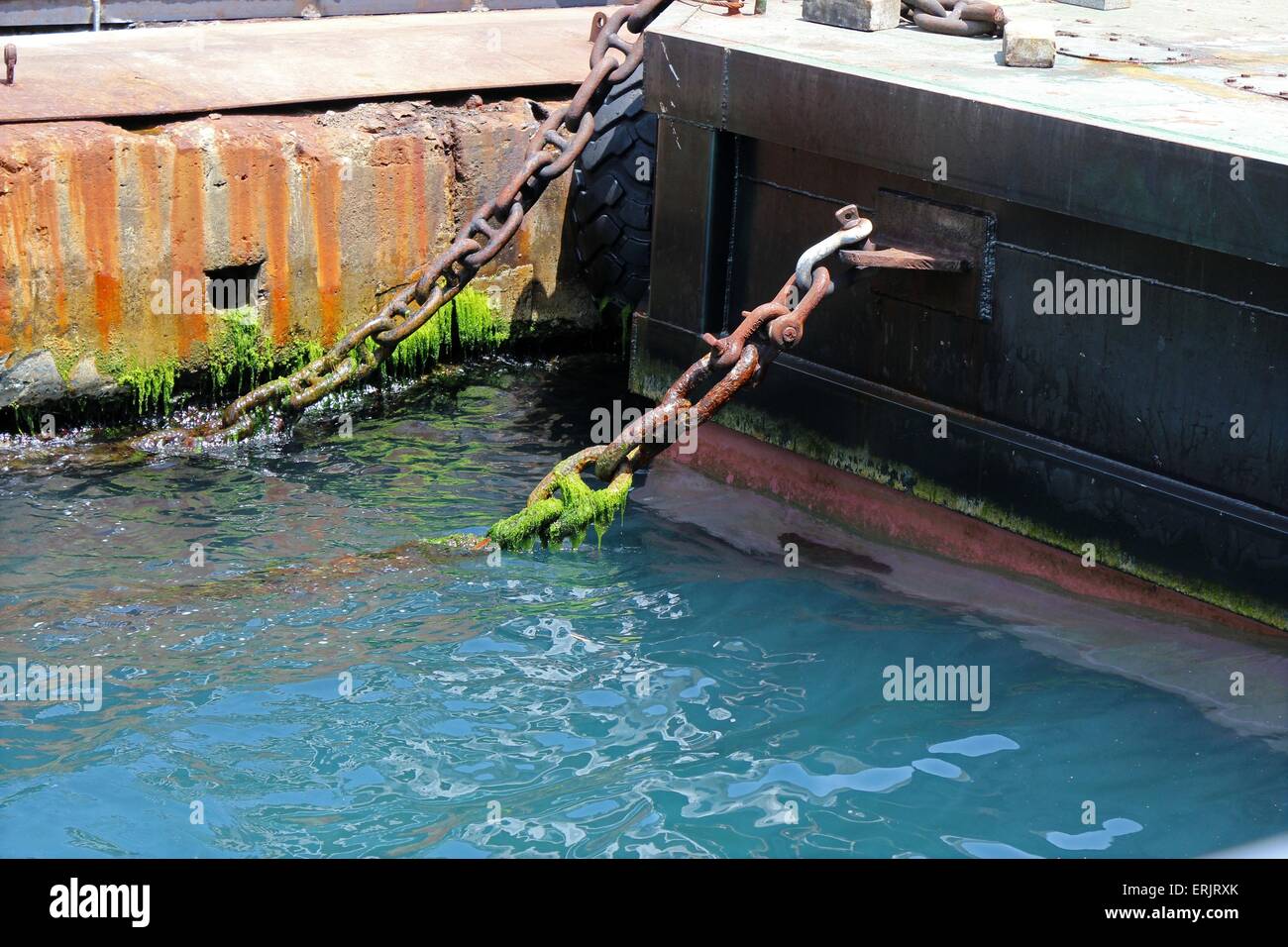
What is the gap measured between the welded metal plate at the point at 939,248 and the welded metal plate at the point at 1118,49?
0.98 m

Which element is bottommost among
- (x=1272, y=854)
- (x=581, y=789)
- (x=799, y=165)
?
(x=581, y=789)

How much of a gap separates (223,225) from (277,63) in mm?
954

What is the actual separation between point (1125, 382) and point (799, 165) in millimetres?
1466

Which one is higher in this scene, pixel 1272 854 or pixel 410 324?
pixel 1272 854

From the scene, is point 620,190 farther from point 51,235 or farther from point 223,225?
point 51,235

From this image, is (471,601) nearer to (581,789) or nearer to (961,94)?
(581,789)

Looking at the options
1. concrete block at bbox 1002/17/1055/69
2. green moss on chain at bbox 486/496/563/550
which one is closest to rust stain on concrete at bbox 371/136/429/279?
green moss on chain at bbox 486/496/563/550

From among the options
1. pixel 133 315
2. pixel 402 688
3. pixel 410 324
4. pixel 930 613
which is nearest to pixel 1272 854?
pixel 402 688

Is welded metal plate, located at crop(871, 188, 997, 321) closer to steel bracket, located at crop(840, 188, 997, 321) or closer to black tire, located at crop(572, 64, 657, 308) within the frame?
steel bracket, located at crop(840, 188, 997, 321)

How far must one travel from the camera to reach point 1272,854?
4.74 ft

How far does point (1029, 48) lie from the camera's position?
5.23 m

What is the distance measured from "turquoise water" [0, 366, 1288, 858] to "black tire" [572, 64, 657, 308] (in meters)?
1.34

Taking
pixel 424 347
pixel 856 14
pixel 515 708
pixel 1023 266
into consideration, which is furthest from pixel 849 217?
pixel 424 347

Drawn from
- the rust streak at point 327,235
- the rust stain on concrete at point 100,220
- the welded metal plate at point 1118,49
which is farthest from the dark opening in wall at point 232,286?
the welded metal plate at point 1118,49
